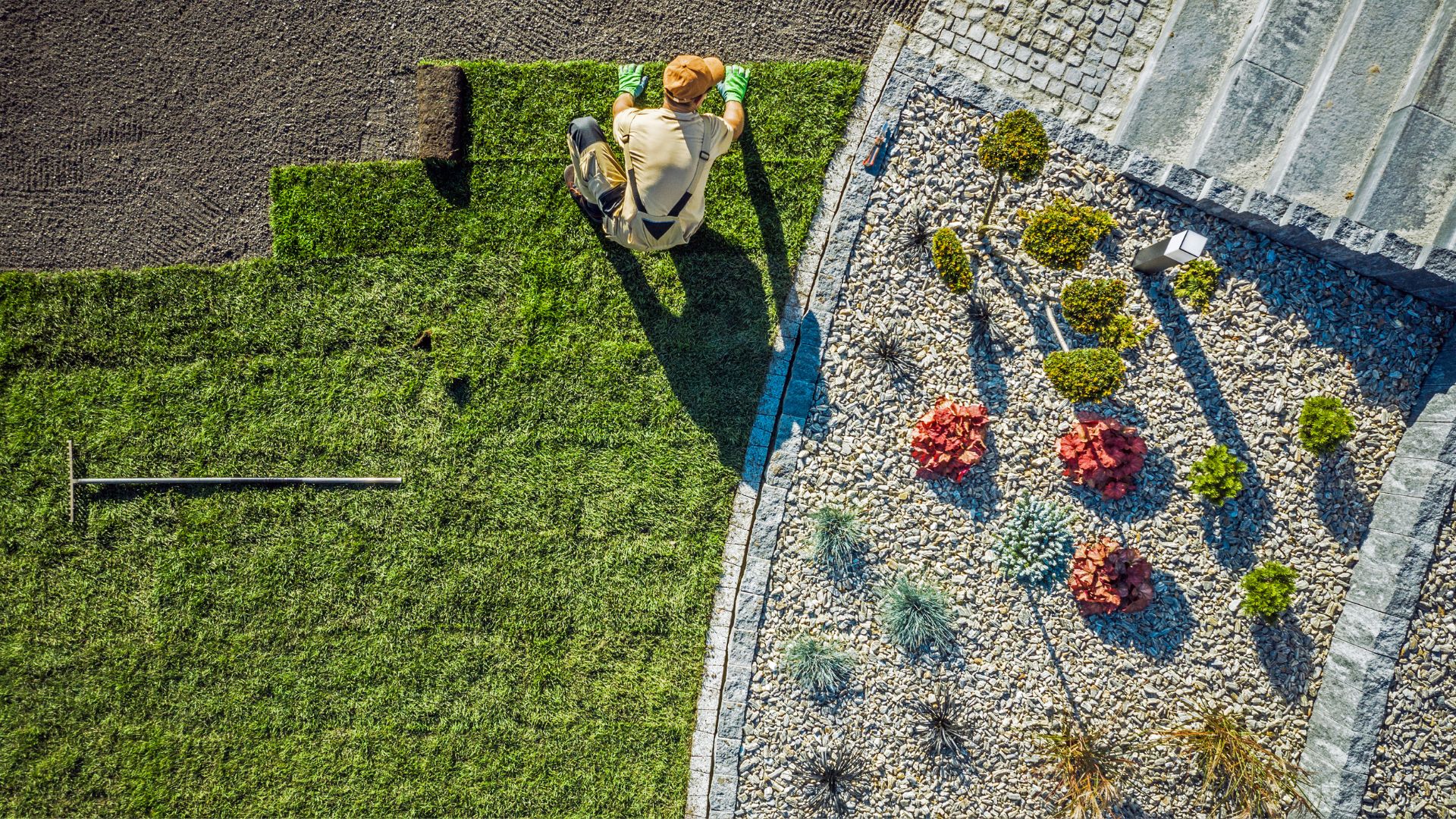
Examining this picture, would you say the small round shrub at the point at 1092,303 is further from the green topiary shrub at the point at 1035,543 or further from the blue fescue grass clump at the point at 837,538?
the blue fescue grass clump at the point at 837,538

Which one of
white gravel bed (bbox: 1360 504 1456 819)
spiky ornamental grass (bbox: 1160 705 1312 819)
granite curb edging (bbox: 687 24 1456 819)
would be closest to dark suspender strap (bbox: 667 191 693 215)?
granite curb edging (bbox: 687 24 1456 819)

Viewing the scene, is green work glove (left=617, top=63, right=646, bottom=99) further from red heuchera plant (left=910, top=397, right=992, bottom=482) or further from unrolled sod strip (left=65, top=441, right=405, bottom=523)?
unrolled sod strip (left=65, top=441, right=405, bottom=523)

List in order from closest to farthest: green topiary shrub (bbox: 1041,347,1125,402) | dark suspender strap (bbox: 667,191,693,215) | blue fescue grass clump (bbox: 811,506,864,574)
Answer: dark suspender strap (bbox: 667,191,693,215), green topiary shrub (bbox: 1041,347,1125,402), blue fescue grass clump (bbox: 811,506,864,574)

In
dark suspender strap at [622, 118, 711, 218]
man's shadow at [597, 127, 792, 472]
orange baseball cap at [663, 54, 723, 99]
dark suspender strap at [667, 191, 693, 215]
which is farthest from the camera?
man's shadow at [597, 127, 792, 472]

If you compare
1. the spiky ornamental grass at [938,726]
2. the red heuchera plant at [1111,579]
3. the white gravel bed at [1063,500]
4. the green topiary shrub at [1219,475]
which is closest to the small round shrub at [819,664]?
the white gravel bed at [1063,500]

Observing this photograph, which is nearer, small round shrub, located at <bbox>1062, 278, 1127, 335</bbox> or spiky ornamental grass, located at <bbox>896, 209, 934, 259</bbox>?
small round shrub, located at <bbox>1062, 278, 1127, 335</bbox>

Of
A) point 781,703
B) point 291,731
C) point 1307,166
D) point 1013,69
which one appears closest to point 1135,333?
point 1307,166
